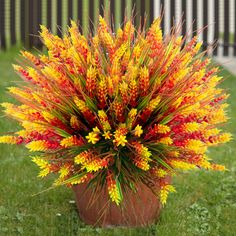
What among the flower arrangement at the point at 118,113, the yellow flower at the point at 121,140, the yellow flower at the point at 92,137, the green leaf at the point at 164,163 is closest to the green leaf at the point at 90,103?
the flower arrangement at the point at 118,113

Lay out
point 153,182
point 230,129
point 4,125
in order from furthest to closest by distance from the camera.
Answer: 1. point 230,129
2. point 4,125
3. point 153,182

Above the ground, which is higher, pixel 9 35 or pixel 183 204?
pixel 9 35

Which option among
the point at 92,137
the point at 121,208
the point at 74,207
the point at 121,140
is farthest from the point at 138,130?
the point at 74,207

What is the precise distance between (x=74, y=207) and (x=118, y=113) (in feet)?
3.65

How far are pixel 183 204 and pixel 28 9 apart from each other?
678cm

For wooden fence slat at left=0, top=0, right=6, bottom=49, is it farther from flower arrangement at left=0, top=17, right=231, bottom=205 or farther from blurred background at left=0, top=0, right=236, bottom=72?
flower arrangement at left=0, top=17, right=231, bottom=205

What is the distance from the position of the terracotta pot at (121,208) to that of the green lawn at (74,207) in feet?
0.18

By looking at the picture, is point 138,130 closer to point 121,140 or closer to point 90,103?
point 121,140

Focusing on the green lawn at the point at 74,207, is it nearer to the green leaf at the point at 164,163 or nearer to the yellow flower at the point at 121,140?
the green leaf at the point at 164,163

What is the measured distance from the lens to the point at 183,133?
3875mm

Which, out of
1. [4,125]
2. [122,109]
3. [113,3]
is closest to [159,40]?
[122,109]

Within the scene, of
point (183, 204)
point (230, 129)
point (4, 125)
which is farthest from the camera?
point (230, 129)

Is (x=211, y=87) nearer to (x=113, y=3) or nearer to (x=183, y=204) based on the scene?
(x=183, y=204)

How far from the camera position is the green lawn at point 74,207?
415 centimetres
